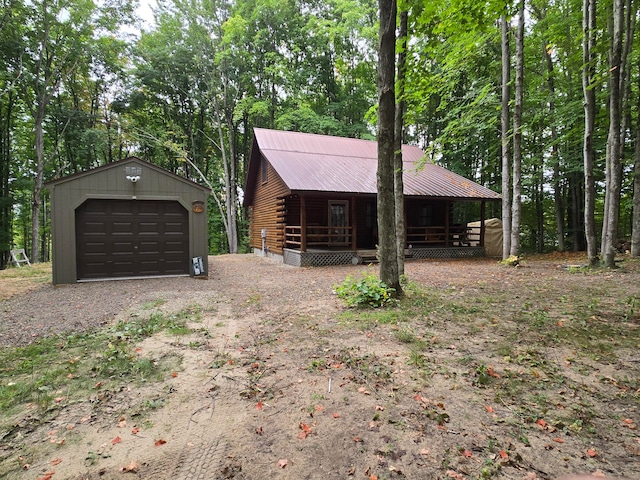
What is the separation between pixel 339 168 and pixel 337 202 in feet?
5.30

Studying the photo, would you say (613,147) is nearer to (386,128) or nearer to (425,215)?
(386,128)

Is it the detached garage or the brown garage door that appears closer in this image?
the detached garage

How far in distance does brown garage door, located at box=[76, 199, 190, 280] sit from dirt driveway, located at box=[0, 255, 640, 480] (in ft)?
12.5

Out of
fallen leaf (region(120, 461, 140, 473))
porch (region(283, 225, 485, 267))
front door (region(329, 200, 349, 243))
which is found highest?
front door (region(329, 200, 349, 243))

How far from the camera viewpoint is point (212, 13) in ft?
65.1

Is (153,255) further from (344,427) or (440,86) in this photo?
(440,86)

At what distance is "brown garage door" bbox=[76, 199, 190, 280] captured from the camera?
872 cm

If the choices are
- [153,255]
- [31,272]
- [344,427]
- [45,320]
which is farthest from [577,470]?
[31,272]

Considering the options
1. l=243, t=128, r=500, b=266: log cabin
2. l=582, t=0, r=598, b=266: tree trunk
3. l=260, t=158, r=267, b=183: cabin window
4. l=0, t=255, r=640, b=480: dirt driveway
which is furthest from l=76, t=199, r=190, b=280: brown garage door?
l=582, t=0, r=598, b=266: tree trunk

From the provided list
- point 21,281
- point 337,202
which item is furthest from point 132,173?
point 337,202

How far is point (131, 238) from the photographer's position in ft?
29.9

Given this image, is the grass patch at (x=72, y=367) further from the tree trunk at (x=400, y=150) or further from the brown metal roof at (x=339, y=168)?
the brown metal roof at (x=339, y=168)

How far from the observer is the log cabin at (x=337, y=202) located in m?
12.6

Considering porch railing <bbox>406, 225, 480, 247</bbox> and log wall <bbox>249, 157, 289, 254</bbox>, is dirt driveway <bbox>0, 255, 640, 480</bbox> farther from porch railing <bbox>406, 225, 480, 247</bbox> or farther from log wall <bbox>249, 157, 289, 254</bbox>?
porch railing <bbox>406, 225, 480, 247</bbox>
